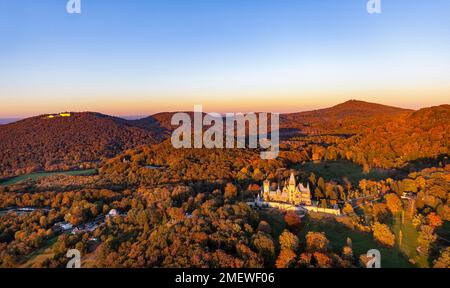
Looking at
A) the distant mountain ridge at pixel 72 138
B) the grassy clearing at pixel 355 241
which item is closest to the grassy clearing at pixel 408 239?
the grassy clearing at pixel 355 241

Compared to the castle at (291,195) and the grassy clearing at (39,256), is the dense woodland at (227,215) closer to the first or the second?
the grassy clearing at (39,256)

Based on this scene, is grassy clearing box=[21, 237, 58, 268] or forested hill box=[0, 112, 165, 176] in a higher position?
forested hill box=[0, 112, 165, 176]

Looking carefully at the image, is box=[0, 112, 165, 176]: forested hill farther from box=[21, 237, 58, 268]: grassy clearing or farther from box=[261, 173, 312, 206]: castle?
box=[261, 173, 312, 206]: castle

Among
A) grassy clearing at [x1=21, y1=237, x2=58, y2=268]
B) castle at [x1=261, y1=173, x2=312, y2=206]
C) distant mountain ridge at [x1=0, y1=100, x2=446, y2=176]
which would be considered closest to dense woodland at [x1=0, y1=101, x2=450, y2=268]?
grassy clearing at [x1=21, y1=237, x2=58, y2=268]

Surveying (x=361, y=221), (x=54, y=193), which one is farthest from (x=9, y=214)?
(x=361, y=221)

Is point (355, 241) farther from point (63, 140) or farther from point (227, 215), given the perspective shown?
point (63, 140)

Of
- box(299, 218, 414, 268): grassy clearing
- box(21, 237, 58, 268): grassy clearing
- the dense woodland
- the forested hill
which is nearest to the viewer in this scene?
the dense woodland
